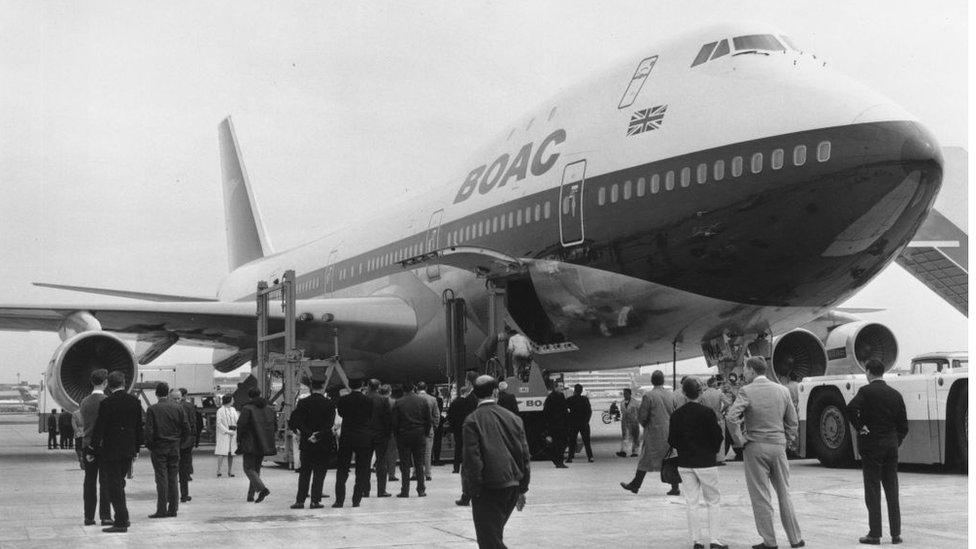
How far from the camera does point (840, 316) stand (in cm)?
1852

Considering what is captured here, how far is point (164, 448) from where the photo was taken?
31.9ft

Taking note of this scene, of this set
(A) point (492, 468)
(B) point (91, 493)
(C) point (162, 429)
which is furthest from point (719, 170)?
(B) point (91, 493)

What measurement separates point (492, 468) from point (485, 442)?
160mm

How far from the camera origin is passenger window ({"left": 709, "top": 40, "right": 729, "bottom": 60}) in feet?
41.9

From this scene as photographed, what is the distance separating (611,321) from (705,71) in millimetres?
3284

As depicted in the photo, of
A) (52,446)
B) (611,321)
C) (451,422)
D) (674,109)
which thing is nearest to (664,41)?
(674,109)

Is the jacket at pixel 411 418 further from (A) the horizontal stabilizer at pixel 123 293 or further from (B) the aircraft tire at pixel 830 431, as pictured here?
(A) the horizontal stabilizer at pixel 123 293

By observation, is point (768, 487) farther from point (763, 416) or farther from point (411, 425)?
point (411, 425)

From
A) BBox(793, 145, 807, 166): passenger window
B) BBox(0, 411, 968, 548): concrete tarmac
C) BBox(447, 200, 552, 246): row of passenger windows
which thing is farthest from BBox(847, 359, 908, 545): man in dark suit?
BBox(447, 200, 552, 246): row of passenger windows

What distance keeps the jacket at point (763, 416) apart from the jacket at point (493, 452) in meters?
2.13

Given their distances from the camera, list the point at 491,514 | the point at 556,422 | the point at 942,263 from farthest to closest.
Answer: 1. the point at 942,263
2. the point at 556,422
3. the point at 491,514

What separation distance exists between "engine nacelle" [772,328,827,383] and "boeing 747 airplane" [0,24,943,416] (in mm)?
25

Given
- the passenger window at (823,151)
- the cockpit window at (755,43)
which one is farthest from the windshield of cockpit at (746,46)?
the passenger window at (823,151)

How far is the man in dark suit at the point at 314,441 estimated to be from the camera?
33.9 ft
